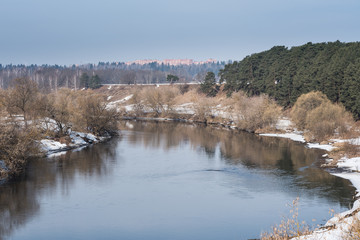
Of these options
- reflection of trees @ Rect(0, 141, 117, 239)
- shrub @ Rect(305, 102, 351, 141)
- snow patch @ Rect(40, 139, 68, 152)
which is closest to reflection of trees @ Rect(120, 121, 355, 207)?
shrub @ Rect(305, 102, 351, 141)

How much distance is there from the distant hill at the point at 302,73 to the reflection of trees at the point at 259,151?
43.6 feet

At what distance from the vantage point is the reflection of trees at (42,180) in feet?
86.3

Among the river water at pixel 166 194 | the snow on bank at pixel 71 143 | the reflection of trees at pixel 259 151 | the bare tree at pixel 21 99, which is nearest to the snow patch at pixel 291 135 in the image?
the reflection of trees at pixel 259 151

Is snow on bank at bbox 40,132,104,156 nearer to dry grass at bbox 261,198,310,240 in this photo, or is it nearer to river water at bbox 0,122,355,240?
river water at bbox 0,122,355,240

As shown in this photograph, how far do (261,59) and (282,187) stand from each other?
7694cm

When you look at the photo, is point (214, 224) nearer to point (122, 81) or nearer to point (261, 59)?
point (261, 59)

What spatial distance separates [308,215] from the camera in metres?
26.2

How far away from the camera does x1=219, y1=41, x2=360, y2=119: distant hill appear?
6288 centimetres

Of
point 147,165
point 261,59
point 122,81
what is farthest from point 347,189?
point 122,81

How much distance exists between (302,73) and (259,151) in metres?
33.6

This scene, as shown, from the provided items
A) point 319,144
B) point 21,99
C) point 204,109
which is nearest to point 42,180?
point 21,99

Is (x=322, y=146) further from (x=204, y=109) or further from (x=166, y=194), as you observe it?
(x=204, y=109)

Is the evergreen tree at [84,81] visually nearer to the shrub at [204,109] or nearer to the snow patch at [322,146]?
the shrub at [204,109]

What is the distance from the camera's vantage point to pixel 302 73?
256 ft
